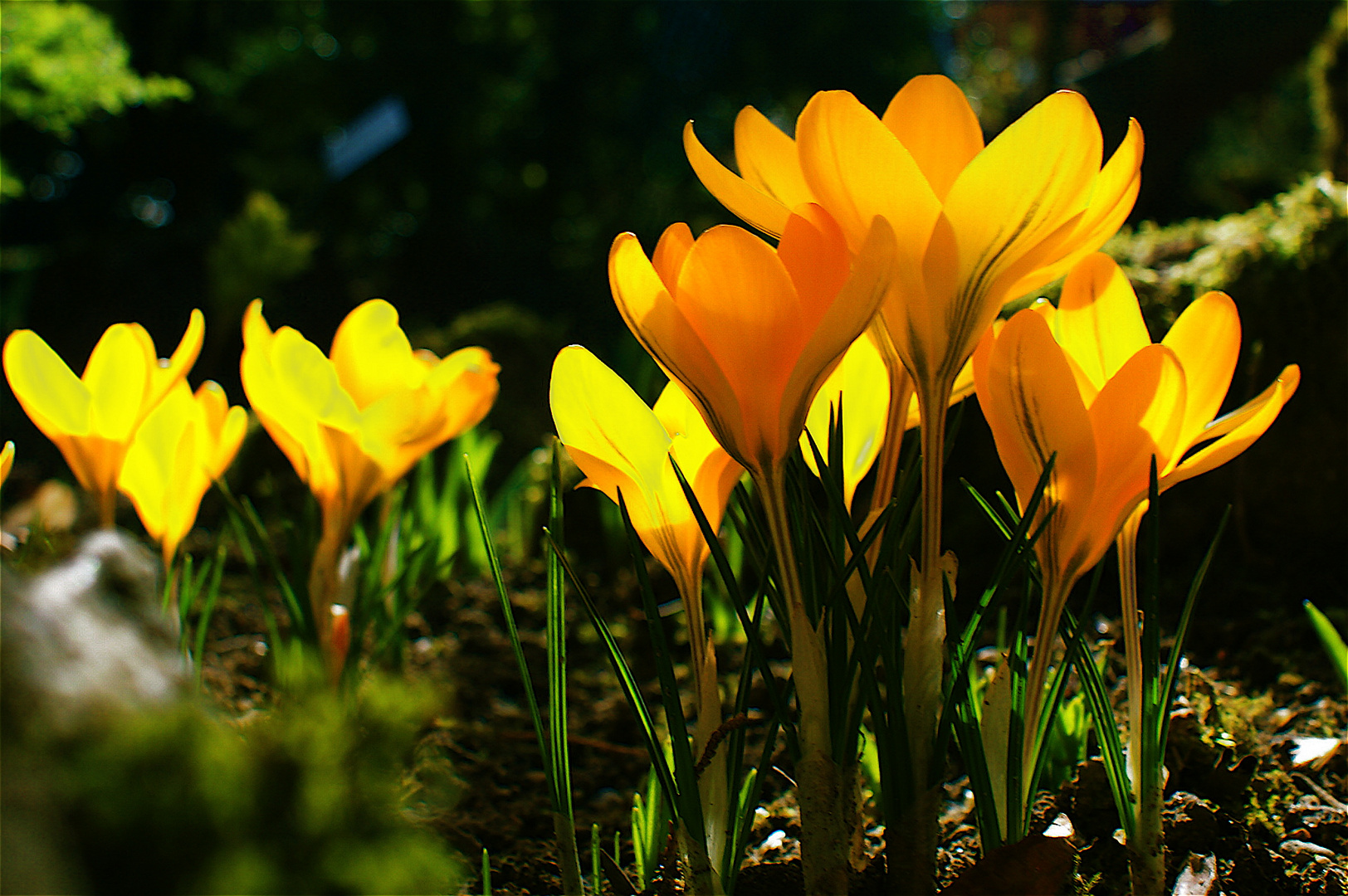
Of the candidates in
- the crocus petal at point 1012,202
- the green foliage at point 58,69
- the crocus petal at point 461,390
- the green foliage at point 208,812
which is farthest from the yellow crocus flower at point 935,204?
the green foliage at point 58,69

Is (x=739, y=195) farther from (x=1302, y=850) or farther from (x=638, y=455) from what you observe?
(x=1302, y=850)

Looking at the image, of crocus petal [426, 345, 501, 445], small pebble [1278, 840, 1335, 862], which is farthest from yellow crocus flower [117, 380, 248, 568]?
small pebble [1278, 840, 1335, 862]

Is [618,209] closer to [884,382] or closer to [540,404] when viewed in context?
[540,404]

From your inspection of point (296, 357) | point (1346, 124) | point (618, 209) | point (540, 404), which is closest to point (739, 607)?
point (296, 357)

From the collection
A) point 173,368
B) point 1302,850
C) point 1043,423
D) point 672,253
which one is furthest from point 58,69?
point 1302,850

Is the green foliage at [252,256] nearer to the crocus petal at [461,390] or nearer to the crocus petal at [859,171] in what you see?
the crocus petal at [461,390]
